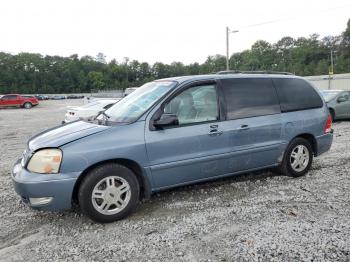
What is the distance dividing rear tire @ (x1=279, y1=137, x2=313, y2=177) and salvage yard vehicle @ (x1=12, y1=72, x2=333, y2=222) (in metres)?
0.02

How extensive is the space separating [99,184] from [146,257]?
1061 mm

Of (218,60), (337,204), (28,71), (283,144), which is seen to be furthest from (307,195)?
(28,71)

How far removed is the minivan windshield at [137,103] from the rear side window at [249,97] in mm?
876

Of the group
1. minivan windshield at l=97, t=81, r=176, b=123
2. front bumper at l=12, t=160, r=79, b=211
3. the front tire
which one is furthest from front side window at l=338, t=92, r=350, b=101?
front bumper at l=12, t=160, r=79, b=211

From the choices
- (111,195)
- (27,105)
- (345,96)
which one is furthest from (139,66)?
(111,195)

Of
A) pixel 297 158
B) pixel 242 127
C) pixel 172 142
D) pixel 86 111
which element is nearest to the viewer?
pixel 172 142

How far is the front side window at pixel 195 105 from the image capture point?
14.1 ft

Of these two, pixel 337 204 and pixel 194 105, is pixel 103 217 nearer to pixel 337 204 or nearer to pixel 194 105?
pixel 194 105

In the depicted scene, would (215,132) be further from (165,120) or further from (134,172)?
(134,172)

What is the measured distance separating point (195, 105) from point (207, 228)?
1639 millimetres

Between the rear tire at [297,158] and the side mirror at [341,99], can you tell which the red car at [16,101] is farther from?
the rear tire at [297,158]

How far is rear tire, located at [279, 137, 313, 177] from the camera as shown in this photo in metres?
5.29

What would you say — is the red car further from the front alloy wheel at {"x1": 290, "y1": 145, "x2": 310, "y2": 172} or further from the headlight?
the front alloy wheel at {"x1": 290, "y1": 145, "x2": 310, "y2": 172}

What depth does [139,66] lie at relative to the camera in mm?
134375
